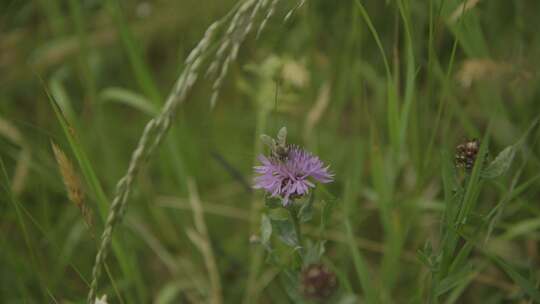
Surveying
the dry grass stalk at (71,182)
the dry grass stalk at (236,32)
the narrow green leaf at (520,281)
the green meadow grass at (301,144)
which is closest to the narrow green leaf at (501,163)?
the green meadow grass at (301,144)

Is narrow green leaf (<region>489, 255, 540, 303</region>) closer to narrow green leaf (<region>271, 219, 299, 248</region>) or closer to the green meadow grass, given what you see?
the green meadow grass

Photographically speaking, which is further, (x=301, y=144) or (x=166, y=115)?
(x=301, y=144)

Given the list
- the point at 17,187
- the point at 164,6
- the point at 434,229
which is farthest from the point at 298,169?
the point at 164,6

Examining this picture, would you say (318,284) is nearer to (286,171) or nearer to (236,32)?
(286,171)

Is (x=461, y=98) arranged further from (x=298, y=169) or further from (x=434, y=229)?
(x=298, y=169)

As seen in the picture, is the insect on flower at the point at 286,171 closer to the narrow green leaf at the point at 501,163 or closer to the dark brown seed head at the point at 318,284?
the dark brown seed head at the point at 318,284

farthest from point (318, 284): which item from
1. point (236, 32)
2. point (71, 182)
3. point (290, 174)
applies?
point (71, 182)
